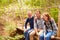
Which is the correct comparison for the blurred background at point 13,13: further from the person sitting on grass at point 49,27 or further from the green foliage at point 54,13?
the person sitting on grass at point 49,27

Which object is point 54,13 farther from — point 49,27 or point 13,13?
point 13,13

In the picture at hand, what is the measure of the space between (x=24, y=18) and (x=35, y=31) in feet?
1.07

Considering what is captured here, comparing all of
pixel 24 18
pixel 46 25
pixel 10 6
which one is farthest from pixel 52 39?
pixel 10 6

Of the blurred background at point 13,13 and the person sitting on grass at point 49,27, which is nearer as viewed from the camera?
the person sitting on grass at point 49,27

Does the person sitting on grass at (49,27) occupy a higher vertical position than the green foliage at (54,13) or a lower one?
lower

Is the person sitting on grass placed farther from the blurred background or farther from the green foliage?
the blurred background

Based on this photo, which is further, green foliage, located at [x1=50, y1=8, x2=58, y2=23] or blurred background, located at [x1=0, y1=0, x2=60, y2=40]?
blurred background, located at [x1=0, y1=0, x2=60, y2=40]

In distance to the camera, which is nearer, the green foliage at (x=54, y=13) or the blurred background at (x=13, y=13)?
the green foliage at (x=54, y=13)

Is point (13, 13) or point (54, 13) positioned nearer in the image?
point (54, 13)

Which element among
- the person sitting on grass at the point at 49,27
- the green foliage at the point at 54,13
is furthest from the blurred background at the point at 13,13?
the person sitting on grass at the point at 49,27

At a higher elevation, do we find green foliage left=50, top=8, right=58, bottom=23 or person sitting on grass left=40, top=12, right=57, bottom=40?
green foliage left=50, top=8, right=58, bottom=23

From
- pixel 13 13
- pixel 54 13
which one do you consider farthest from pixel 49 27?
pixel 13 13

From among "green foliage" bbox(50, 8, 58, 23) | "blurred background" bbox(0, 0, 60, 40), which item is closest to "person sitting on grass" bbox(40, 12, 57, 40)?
"green foliage" bbox(50, 8, 58, 23)

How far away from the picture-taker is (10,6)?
11.0ft
